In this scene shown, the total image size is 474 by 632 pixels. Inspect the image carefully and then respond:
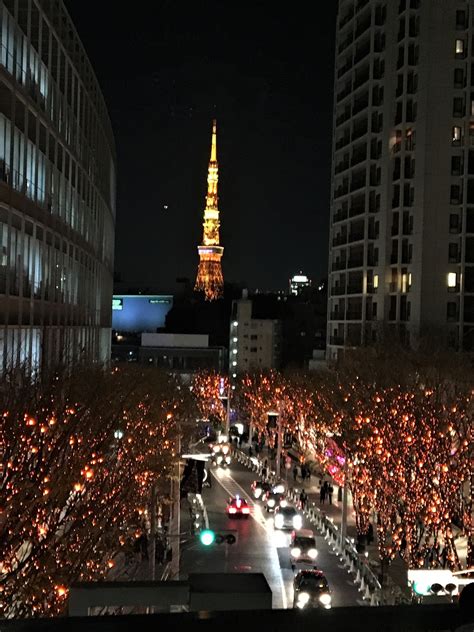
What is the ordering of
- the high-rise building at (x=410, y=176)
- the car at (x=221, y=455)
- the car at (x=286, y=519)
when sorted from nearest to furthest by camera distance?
the car at (x=286, y=519) < the car at (x=221, y=455) < the high-rise building at (x=410, y=176)

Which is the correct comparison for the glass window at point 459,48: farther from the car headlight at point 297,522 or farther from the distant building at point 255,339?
the distant building at point 255,339

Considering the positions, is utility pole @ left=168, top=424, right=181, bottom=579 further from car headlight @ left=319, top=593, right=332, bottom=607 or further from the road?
car headlight @ left=319, top=593, right=332, bottom=607

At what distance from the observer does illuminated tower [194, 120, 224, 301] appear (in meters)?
159

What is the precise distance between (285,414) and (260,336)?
43.5 meters

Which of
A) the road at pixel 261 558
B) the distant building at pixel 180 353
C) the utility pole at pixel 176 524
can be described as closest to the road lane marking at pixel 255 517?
the road at pixel 261 558

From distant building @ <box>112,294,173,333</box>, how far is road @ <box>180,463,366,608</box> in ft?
390

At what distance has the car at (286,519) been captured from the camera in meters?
28.4

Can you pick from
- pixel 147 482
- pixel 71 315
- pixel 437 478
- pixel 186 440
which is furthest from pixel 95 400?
pixel 186 440

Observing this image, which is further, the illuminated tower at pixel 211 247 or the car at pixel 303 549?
the illuminated tower at pixel 211 247

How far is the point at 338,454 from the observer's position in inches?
1304

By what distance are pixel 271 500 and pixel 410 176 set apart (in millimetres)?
27049

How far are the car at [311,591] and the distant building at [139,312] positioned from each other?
13158cm

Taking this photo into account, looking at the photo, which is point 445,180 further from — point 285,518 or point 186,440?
point 285,518

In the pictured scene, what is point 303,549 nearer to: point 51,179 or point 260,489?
point 260,489
